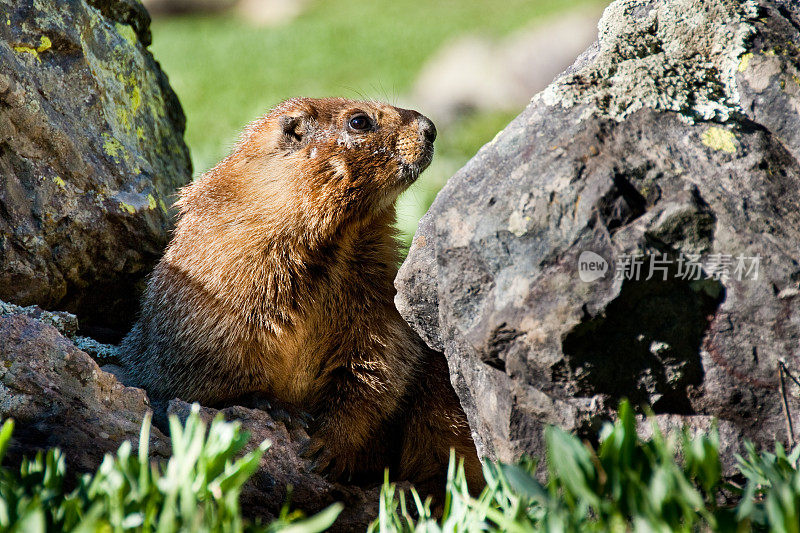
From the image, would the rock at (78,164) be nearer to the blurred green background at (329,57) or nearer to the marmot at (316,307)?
the marmot at (316,307)

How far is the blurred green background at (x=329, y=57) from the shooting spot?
12.8m

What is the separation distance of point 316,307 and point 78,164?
1605mm

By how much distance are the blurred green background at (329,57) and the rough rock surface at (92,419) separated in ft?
16.3

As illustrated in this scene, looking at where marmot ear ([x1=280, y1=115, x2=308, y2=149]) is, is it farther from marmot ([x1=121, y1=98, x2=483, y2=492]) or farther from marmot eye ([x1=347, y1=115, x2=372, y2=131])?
marmot eye ([x1=347, y1=115, x2=372, y2=131])

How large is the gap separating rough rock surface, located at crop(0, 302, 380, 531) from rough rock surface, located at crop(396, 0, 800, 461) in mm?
1001

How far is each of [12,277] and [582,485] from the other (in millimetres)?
3142

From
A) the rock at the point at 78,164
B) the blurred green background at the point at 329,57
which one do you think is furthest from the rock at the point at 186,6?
the rock at the point at 78,164

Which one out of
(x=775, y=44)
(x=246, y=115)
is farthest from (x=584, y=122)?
(x=246, y=115)

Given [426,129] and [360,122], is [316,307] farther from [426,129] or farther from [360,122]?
[426,129]

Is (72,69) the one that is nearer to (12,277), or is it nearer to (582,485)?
(12,277)

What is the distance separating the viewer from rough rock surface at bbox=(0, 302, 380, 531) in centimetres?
316

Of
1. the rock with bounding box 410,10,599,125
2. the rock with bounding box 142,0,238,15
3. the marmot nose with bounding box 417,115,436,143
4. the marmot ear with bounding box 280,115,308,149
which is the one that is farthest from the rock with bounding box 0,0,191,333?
the rock with bounding box 142,0,238,15

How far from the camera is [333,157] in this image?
167 inches

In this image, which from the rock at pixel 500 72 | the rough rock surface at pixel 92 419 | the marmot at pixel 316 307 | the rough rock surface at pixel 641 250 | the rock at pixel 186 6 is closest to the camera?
the rough rock surface at pixel 641 250
